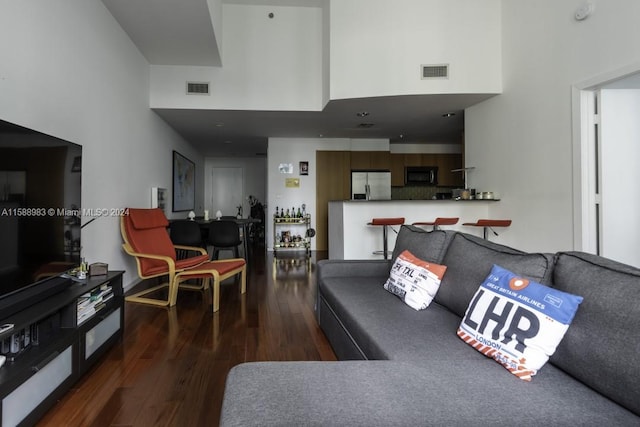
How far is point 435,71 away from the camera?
14.5 ft

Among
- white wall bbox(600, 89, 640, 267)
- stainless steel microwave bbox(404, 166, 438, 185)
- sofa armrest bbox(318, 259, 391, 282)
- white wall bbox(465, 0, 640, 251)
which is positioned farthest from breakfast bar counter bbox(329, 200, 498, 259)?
stainless steel microwave bbox(404, 166, 438, 185)

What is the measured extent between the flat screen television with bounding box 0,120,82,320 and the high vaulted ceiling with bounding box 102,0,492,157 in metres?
2.17

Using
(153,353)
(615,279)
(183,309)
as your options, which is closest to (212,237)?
(183,309)

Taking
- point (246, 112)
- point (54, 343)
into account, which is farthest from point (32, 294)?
point (246, 112)

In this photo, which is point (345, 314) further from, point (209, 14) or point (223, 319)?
point (209, 14)

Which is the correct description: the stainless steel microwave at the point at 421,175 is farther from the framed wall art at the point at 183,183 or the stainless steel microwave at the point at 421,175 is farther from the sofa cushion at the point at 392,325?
the sofa cushion at the point at 392,325

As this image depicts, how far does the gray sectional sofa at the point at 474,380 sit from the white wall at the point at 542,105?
270cm

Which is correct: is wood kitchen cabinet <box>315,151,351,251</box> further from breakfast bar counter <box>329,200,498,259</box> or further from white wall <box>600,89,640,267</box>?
white wall <box>600,89,640,267</box>

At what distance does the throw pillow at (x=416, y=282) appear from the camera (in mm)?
1896

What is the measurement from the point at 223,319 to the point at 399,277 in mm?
1628

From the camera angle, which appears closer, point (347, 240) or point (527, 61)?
point (527, 61)

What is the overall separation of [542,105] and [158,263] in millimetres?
4591

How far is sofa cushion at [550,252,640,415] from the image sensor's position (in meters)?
0.92

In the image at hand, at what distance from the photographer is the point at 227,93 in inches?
191
